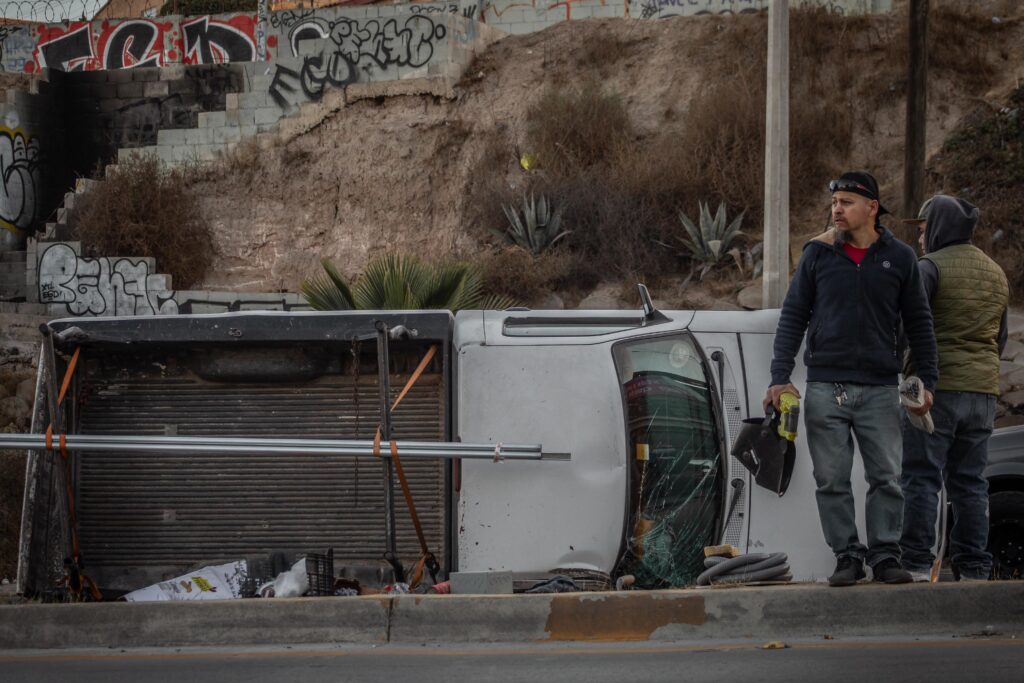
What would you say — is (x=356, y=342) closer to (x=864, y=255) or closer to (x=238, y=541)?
(x=238, y=541)

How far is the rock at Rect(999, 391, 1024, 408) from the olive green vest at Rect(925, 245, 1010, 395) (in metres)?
10.5

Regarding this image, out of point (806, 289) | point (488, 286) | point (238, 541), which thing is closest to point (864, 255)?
point (806, 289)

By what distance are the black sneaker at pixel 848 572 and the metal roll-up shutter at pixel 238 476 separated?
230 centimetres

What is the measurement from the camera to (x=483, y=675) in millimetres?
5699

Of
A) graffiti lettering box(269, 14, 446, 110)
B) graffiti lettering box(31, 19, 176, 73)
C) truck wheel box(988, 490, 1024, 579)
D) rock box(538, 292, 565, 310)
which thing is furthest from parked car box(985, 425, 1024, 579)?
graffiti lettering box(31, 19, 176, 73)

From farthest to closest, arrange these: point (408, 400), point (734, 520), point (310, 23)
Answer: point (310, 23) → point (408, 400) → point (734, 520)

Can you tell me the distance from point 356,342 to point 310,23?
20.7m

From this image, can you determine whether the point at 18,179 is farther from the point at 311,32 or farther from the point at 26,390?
the point at 26,390

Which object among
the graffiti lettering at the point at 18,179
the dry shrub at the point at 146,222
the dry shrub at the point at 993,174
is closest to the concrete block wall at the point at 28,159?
the graffiti lettering at the point at 18,179

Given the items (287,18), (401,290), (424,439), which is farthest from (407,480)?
(287,18)

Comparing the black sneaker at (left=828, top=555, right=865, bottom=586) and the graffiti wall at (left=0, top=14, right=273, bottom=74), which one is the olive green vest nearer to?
the black sneaker at (left=828, top=555, right=865, bottom=586)

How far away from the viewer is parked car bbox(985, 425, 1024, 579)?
8320mm

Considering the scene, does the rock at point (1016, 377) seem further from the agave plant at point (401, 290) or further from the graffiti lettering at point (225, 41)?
the graffiti lettering at point (225, 41)

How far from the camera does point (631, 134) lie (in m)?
24.7
